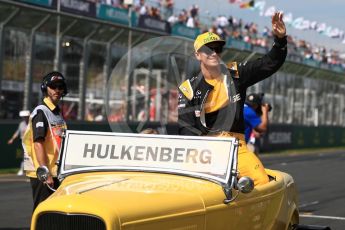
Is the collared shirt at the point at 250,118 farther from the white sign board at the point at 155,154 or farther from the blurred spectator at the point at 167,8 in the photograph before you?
the blurred spectator at the point at 167,8

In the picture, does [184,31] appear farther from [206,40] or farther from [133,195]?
[133,195]

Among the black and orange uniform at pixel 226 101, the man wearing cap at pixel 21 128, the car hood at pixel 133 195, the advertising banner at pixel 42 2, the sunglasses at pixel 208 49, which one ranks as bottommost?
the man wearing cap at pixel 21 128

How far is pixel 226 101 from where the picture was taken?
17.0 ft

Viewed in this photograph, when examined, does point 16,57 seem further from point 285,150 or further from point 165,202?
point 285,150

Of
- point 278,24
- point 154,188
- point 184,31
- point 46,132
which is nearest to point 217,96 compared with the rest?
point 278,24

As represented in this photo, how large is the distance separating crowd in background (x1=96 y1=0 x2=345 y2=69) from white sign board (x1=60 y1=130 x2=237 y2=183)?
55.8 ft

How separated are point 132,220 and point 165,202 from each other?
1.15ft

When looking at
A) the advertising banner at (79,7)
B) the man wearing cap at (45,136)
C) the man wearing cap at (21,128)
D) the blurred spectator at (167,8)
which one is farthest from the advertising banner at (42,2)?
the man wearing cap at (45,136)

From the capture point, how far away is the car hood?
148 inches

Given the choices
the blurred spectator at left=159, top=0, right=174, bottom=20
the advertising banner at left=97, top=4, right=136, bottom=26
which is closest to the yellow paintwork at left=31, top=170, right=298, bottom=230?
the advertising banner at left=97, top=4, right=136, bottom=26

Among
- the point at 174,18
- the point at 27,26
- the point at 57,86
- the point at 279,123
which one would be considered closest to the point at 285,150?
the point at 279,123

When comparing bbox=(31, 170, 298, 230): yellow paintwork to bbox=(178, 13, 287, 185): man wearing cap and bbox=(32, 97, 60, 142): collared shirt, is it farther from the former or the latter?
bbox=(32, 97, 60, 142): collared shirt

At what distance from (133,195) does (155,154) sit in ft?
2.51

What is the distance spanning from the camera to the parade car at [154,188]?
380cm
